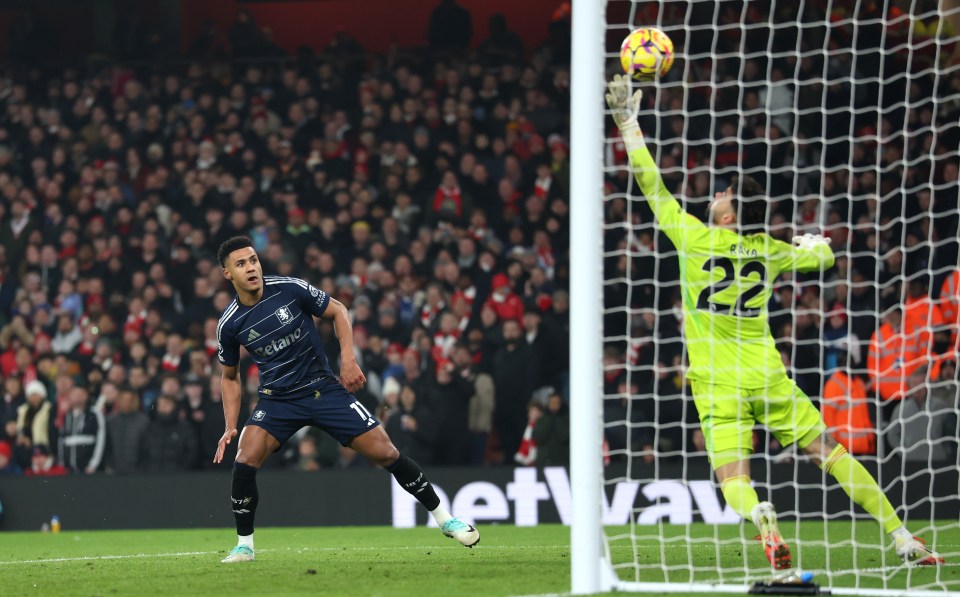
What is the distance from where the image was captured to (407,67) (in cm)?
1845

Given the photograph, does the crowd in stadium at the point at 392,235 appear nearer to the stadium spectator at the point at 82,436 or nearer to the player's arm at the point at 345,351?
the stadium spectator at the point at 82,436

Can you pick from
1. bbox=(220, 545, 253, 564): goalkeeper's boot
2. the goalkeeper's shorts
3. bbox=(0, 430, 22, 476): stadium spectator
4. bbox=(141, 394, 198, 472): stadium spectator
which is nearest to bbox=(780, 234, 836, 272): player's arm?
the goalkeeper's shorts

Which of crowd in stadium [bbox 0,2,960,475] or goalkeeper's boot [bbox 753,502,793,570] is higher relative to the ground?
crowd in stadium [bbox 0,2,960,475]

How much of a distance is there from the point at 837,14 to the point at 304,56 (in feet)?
23.9

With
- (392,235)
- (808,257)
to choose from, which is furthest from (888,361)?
(392,235)

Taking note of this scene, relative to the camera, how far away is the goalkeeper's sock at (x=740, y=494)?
6.42 m

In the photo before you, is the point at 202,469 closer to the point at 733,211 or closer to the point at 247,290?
the point at 247,290

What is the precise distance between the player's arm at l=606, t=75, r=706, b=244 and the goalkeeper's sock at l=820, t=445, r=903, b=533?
1336 millimetres

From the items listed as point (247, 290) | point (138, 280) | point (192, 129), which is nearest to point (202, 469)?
point (138, 280)

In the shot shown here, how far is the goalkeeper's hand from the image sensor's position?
6.45 m

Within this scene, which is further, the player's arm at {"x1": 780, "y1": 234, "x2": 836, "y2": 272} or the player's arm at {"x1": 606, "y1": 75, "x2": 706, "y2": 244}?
the player's arm at {"x1": 780, "y1": 234, "x2": 836, "y2": 272}

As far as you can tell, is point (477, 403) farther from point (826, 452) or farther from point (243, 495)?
point (826, 452)

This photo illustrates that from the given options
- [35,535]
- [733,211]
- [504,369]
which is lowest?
[35,535]

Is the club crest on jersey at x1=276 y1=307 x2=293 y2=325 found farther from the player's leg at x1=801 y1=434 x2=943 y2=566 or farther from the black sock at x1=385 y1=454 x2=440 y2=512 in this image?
the player's leg at x1=801 y1=434 x2=943 y2=566
